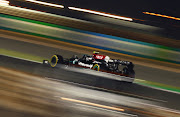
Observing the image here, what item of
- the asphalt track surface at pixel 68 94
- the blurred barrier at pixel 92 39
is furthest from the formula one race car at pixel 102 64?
the blurred barrier at pixel 92 39

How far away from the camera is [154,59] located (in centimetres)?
1262

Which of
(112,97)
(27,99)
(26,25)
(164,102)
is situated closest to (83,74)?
(112,97)

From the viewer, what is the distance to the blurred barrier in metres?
12.7

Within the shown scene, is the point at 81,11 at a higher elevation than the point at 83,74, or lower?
higher

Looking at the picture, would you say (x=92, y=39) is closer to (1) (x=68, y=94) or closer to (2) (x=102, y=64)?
(2) (x=102, y=64)

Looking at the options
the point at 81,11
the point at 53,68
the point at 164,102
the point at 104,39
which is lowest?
the point at 164,102

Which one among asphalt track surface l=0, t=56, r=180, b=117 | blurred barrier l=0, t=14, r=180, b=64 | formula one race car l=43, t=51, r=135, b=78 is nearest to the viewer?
asphalt track surface l=0, t=56, r=180, b=117

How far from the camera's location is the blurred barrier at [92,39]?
12.7 meters

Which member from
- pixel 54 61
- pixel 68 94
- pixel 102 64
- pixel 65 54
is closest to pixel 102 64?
pixel 102 64

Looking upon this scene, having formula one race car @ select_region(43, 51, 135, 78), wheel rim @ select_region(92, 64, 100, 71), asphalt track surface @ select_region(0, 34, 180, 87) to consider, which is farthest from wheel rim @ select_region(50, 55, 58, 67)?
asphalt track surface @ select_region(0, 34, 180, 87)

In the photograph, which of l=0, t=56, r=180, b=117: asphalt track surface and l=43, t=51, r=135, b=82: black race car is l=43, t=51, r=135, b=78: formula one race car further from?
l=0, t=56, r=180, b=117: asphalt track surface

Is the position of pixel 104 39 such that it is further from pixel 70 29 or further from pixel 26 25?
pixel 26 25

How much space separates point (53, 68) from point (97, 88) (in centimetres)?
209

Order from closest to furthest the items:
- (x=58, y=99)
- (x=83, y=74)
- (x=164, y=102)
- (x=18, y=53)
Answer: (x=58, y=99), (x=164, y=102), (x=83, y=74), (x=18, y=53)
